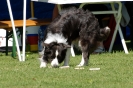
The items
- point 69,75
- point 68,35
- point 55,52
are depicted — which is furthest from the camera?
point 68,35

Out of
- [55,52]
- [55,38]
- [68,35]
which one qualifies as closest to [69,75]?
[55,52]

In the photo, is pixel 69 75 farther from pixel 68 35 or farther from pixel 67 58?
pixel 68 35

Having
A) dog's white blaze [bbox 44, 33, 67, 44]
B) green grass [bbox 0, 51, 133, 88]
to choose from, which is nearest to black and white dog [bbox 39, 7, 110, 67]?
dog's white blaze [bbox 44, 33, 67, 44]

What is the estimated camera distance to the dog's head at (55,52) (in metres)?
8.38

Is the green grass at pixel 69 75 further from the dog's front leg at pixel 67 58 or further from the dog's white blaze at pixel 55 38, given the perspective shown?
the dog's white blaze at pixel 55 38

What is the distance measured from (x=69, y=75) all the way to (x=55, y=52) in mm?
604

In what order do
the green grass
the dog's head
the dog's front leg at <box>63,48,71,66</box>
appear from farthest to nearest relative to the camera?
1. the dog's front leg at <box>63,48,71,66</box>
2. the dog's head
3. the green grass

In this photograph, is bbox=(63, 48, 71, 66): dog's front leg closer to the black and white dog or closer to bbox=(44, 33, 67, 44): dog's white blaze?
the black and white dog

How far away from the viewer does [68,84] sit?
717 centimetres

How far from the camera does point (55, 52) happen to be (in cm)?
838

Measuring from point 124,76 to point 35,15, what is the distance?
5989 millimetres

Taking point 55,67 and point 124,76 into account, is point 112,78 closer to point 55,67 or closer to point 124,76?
point 124,76

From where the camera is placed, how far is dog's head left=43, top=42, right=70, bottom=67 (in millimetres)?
8383

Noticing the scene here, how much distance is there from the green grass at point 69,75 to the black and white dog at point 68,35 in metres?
0.19
